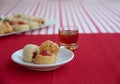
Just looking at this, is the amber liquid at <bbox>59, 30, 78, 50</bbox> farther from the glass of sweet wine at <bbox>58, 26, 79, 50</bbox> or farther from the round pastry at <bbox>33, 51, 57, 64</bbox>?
the round pastry at <bbox>33, 51, 57, 64</bbox>

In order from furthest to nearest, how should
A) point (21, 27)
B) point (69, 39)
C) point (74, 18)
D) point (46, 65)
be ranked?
point (74, 18)
point (21, 27)
point (69, 39)
point (46, 65)

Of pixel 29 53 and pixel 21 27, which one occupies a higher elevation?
pixel 29 53

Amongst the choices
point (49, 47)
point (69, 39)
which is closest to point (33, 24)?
point (69, 39)

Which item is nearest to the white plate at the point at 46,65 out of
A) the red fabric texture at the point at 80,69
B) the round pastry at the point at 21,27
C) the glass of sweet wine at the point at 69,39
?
the red fabric texture at the point at 80,69

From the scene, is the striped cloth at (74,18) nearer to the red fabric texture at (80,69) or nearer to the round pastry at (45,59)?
the red fabric texture at (80,69)

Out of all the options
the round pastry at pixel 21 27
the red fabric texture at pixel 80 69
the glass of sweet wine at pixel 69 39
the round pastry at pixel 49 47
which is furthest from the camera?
the round pastry at pixel 21 27

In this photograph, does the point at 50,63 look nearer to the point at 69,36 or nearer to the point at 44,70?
the point at 44,70

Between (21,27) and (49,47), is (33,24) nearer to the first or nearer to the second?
(21,27)

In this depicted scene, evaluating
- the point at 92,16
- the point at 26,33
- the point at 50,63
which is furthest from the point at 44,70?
the point at 92,16
